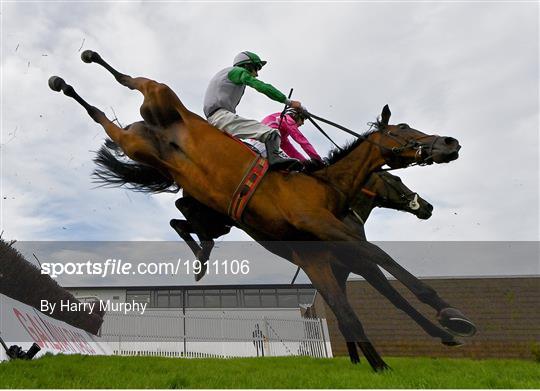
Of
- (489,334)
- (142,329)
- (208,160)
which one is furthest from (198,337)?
(208,160)

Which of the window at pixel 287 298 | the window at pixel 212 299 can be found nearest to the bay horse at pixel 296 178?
the window at pixel 212 299

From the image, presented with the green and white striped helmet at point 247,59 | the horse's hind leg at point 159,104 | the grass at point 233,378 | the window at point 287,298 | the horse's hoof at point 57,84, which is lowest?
the grass at point 233,378

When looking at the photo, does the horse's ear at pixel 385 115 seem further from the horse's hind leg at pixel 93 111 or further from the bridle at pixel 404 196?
the horse's hind leg at pixel 93 111

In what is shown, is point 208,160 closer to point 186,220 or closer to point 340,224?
point 186,220

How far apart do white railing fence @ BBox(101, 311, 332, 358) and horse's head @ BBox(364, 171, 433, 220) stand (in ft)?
30.9

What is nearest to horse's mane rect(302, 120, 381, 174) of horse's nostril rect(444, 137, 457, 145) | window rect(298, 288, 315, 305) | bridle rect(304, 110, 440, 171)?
bridle rect(304, 110, 440, 171)

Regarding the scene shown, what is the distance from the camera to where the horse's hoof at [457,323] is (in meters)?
3.70

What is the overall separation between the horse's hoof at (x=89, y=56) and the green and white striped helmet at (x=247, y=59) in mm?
1473

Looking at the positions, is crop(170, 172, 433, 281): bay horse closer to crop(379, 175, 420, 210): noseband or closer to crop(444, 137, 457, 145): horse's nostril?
crop(379, 175, 420, 210): noseband

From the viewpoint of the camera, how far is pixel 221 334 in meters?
15.6

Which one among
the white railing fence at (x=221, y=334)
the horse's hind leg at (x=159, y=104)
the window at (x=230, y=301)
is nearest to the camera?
the horse's hind leg at (x=159, y=104)

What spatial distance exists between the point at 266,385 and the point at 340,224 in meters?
1.42

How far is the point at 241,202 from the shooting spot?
14.3 ft

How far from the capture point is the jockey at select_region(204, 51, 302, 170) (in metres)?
4.60
